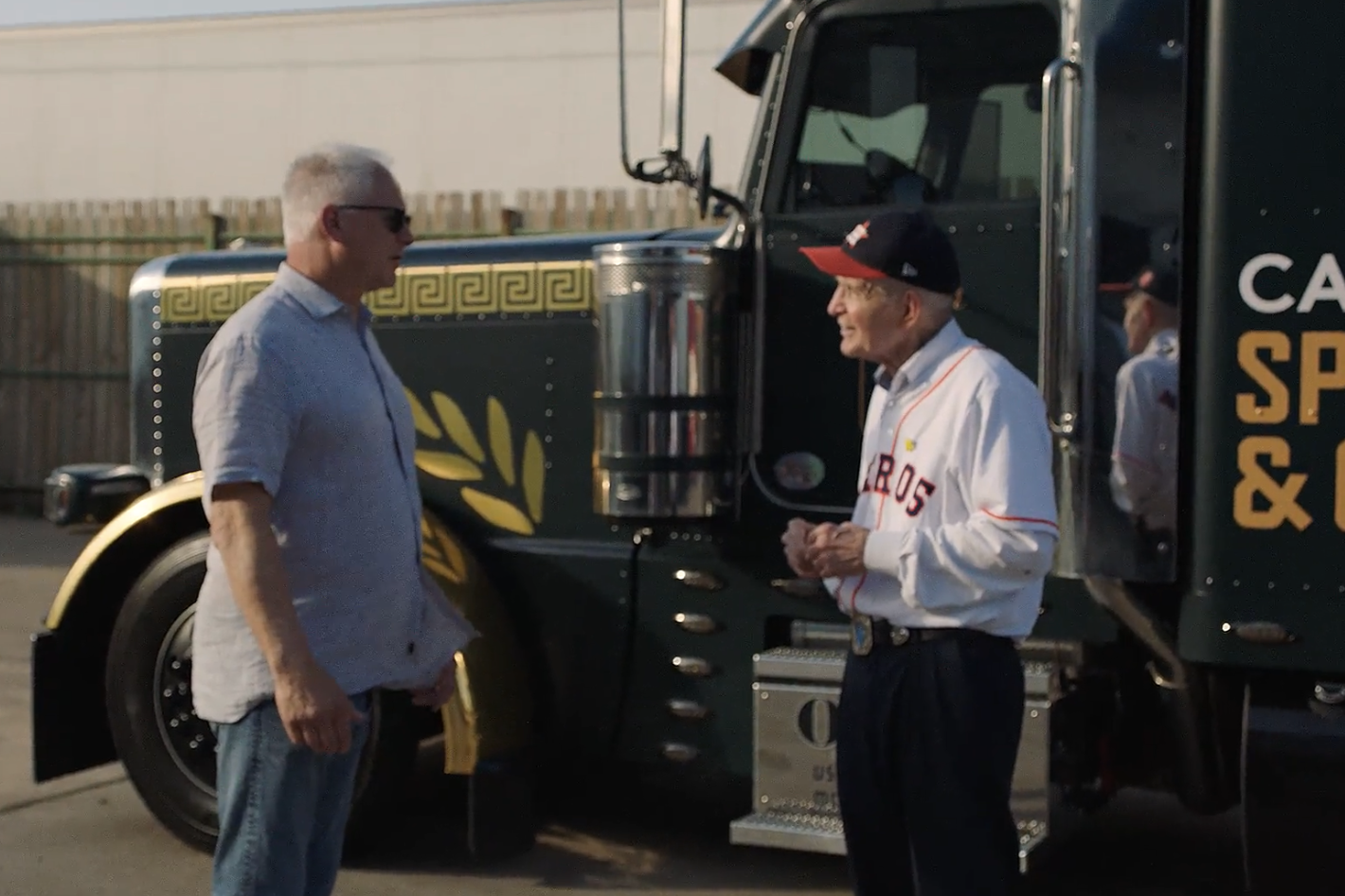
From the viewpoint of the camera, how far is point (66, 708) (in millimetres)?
5570

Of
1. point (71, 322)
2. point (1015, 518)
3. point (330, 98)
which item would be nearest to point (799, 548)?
point (1015, 518)

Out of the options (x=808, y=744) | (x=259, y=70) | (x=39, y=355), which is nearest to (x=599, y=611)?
(x=808, y=744)

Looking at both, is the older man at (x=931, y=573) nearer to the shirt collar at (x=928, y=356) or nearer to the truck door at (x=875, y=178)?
the shirt collar at (x=928, y=356)

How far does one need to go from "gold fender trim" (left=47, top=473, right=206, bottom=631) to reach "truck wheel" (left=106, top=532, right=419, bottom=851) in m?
0.14

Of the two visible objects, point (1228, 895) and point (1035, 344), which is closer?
point (1035, 344)

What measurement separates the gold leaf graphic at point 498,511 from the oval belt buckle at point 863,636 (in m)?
2.07

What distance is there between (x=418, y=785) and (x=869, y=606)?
335 centimetres

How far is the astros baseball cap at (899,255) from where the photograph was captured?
10.4 ft

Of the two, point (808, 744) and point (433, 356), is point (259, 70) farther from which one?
point (808, 744)

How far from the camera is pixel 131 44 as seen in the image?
17938mm

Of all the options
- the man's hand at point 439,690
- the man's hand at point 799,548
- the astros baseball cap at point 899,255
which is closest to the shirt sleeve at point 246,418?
the man's hand at point 439,690

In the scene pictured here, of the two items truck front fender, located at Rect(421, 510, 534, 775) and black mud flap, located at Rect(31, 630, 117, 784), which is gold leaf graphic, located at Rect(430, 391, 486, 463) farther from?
black mud flap, located at Rect(31, 630, 117, 784)

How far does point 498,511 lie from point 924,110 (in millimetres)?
1632

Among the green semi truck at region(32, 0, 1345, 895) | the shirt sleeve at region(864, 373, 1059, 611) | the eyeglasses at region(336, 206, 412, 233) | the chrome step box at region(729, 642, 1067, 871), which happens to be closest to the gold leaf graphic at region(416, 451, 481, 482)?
the green semi truck at region(32, 0, 1345, 895)
